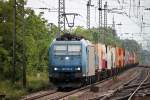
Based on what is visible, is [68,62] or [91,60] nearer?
[68,62]

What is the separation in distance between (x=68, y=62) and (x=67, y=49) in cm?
89

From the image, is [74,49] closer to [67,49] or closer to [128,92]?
[67,49]

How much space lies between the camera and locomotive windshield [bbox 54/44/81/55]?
29.6m

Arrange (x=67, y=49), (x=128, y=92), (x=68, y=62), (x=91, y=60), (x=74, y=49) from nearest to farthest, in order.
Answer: (x=128, y=92)
(x=68, y=62)
(x=67, y=49)
(x=74, y=49)
(x=91, y=60)

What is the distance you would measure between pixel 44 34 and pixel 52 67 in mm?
21001

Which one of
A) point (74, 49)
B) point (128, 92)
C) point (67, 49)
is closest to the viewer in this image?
point (128, 92)

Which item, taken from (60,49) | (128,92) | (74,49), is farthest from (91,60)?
(128,92)

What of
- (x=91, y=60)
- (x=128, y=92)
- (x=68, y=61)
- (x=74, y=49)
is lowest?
(x=128, y=92)

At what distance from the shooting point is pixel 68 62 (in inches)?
1149

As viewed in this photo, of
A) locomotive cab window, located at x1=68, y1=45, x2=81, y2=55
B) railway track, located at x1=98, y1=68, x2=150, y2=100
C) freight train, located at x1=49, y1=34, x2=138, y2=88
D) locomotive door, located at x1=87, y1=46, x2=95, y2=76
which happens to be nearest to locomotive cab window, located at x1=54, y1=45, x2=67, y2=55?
freight train, located at x1=49, y1=34, x2=138, y2=88

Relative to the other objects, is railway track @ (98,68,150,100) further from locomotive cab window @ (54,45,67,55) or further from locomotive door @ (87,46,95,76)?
locomotive cab window @ (54,45,67,55)

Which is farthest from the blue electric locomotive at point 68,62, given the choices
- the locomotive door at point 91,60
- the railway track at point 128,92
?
the railway track at point 128,92

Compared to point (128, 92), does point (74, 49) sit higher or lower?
higher

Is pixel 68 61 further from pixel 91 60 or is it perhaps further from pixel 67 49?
pixel 91 60
